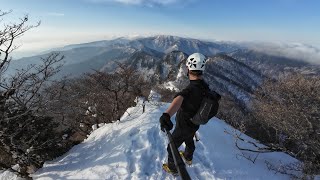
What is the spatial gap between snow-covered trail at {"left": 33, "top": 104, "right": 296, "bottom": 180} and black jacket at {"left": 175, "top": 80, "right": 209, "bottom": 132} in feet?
7.06

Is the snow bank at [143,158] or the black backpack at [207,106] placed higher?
the black backpack at [207,106]

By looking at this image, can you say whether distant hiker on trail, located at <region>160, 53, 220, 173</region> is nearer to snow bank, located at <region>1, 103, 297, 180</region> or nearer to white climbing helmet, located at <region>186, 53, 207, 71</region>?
white climbing helmet, located at <region>186, 53, 207, 71</region>

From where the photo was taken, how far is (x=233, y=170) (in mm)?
9047

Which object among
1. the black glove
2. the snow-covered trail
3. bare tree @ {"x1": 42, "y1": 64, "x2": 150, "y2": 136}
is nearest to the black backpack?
the black glove

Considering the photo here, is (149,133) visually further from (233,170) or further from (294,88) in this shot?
(294,88)

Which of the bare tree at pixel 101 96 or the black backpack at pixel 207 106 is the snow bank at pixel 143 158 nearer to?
the black backpack at pixel 207 106

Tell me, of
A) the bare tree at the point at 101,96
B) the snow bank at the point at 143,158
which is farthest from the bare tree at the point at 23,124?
the bare tree at the point at 101,96

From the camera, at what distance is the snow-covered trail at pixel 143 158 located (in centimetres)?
914

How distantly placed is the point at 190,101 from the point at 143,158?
4011mm

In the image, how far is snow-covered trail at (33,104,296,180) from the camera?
9.14 m

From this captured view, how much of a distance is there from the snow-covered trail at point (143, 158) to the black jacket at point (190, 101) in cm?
215

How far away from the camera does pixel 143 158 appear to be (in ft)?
33.0

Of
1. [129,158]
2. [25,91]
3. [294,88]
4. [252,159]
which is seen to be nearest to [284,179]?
[252,159]

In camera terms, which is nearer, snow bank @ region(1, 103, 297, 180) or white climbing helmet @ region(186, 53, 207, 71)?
white climbing helmet @ region(186, 53, 207, 71)
